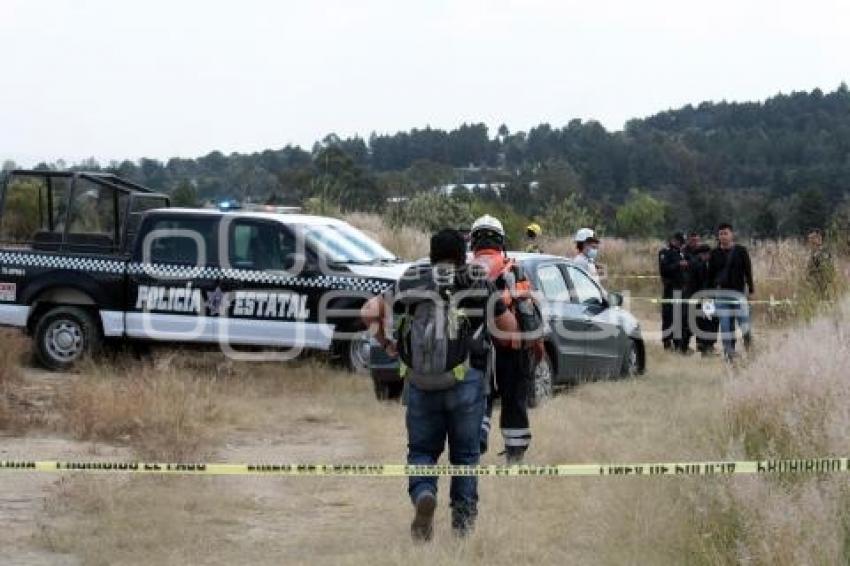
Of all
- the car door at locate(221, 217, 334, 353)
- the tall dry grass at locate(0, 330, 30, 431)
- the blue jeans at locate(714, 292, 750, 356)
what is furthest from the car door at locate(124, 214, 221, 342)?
the blue jeans at locate(714, 292, 750, 356)

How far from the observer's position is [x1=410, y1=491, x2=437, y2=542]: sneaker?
6.24 metres

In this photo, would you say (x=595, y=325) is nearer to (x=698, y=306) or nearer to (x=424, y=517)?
(x=698, y=306)

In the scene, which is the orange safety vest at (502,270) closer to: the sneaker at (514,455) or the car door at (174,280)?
the sneaker at (514,455)

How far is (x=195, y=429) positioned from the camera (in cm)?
979

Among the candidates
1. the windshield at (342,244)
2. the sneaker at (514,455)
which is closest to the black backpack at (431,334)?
the sneaker at (514,455)

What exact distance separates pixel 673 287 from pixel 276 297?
289 inches

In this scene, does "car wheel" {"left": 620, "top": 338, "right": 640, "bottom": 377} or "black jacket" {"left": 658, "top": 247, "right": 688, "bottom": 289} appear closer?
"car wheel" {"left": 620, "top": 338, "right": 640, "bottom": 377}

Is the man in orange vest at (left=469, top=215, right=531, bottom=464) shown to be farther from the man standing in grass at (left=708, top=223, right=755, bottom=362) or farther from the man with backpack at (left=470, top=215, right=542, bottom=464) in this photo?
the man standing in grass at (left=708, top=223, right=755, bottom=362)

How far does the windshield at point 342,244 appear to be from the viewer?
42.7 ft

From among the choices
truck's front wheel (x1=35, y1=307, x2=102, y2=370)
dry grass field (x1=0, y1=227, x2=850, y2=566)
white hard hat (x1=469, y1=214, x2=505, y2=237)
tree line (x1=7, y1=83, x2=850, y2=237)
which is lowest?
dry grass field (x1=0, y1=227, x2=850, y2=566)

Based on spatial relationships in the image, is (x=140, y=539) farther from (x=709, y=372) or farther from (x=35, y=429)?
(x=709, y=372)

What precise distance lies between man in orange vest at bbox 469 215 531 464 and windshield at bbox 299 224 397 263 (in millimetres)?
5177

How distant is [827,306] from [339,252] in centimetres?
509

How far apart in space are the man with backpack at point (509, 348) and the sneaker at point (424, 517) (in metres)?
0.93
